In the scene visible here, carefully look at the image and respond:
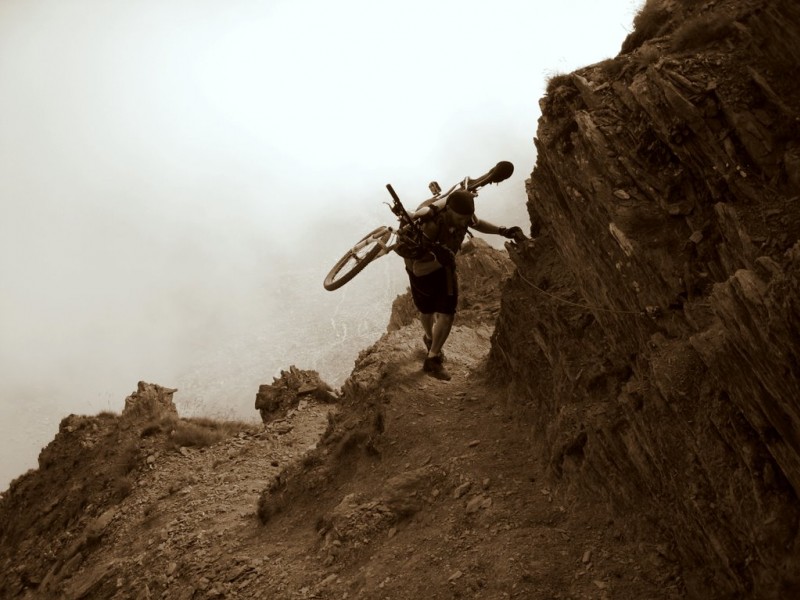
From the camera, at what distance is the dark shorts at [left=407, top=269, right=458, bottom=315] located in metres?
12.5

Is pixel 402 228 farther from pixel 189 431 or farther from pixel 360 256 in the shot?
pixel 189 431

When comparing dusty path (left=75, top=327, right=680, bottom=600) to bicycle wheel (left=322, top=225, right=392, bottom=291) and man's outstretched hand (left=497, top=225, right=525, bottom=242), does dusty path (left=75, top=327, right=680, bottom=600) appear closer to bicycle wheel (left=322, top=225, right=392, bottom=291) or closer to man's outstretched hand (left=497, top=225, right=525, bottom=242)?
bicycle wheel (left=322, top=225, right=392, bottom=291)

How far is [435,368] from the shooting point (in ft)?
43.7

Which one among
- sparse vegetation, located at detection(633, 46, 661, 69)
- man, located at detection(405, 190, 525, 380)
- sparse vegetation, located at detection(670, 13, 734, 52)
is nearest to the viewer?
sparse vegetation, located at detection(670, 13, 734, 52)

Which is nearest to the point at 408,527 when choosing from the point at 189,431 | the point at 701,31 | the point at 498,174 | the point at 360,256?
the point at 360,256

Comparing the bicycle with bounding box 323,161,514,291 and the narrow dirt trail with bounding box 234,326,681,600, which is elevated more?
the bicycle with bounding box 323,161,514,291

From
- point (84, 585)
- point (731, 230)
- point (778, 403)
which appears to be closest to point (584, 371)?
point (731, 230)

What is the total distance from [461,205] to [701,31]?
4430mm

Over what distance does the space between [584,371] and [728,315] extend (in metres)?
3.18

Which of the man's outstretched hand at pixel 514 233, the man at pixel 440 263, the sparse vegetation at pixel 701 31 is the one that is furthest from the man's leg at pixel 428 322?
the sparse vegetation at pixel 701 31

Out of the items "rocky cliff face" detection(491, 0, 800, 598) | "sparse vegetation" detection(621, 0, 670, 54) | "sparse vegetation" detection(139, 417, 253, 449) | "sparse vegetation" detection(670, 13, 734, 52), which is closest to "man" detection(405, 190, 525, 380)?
"rocky cliff face" detection(491, 0, 800, 598)

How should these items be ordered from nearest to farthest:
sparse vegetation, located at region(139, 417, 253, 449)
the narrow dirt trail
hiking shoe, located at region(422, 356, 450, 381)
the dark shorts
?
the narrow dirt trail < the dark shorts < hiking shoe, located at region(422, 356, 450, 381) < sparse vegetation, located at region(139, 417, 253, 449)

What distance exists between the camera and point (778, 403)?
562 centimetres

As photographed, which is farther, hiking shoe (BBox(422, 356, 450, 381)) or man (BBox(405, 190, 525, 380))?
hiking shoe (BBox(422, 356, 450, 381))
